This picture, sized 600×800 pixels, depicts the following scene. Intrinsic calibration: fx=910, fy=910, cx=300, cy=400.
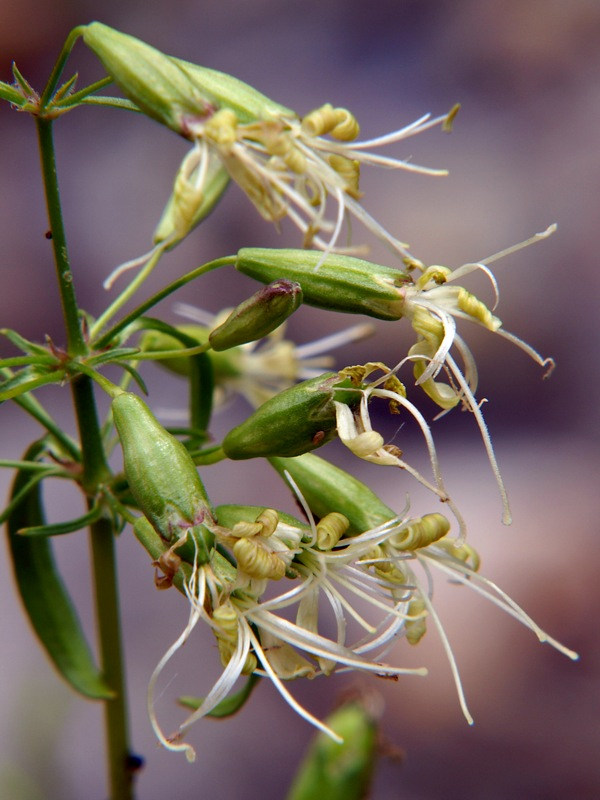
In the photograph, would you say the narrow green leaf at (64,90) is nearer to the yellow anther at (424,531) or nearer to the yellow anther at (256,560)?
the yellow anther at (256,560)

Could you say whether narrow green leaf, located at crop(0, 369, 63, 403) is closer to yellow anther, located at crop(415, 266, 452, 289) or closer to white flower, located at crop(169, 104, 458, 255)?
white flower, located at crop(169, 104, 458, 255)

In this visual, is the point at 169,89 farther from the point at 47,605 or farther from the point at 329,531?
the point at 47,605

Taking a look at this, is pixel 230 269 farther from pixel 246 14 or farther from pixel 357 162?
pixel 357 162

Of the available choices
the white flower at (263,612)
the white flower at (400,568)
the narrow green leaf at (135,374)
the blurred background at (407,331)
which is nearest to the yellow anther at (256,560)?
the white flower at (263,612)

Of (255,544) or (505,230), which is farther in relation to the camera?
(505,230)

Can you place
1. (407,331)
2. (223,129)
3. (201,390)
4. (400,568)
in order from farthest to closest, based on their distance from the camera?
(407,331)
(201,390)
(400,568)
(223,129)

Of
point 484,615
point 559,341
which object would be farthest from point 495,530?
point 559,341

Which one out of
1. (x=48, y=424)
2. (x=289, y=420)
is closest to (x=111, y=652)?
(x=48, y=424)
